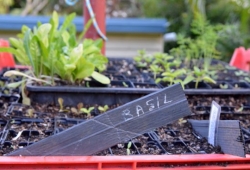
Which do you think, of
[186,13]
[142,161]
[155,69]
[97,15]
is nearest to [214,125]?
[142,161]

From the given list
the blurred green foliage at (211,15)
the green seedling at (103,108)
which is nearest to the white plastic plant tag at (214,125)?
the green seedling at (103,108)

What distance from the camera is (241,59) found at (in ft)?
5.28

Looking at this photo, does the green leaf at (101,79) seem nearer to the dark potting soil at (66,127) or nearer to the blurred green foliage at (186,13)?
the dark potting soil at (66,127)

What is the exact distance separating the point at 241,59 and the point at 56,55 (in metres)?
0.88

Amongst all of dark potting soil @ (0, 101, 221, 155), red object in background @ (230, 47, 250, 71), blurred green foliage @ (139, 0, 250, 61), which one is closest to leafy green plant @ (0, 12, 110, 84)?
dark potting soil @ (0, 101, 221, 155)

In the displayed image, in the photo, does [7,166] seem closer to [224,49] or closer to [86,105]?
[86,105]

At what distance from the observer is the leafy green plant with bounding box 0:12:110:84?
40.4 inches

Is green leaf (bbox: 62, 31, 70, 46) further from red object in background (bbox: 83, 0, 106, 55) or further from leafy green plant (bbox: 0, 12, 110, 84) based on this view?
red object in background (bbox: 83, 0, 106, 55)

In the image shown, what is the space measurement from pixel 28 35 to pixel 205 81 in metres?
0.57

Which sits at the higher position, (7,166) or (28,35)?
(28,35)

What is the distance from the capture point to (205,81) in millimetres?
1216

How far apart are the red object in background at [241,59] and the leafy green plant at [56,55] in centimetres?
70

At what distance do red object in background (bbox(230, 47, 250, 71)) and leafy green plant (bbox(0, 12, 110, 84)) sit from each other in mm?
701

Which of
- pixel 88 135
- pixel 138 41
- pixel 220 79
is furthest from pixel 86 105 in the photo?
pixel 138 41
